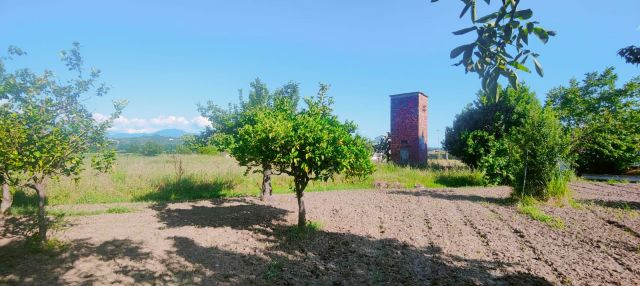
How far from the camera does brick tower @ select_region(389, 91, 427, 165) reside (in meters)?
27.5

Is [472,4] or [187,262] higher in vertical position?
[472,4]

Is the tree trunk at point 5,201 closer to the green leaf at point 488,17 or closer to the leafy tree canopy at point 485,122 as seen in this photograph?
the green leaf at point 488,17

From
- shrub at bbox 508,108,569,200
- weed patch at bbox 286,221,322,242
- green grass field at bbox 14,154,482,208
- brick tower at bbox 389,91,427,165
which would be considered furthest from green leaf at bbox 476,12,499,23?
brick tower at bbox 389,91,427,165

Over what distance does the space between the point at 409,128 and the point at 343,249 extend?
23.1m

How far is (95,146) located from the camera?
7043 millimetres

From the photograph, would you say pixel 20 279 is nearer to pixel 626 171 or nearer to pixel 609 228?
pixel 609 228

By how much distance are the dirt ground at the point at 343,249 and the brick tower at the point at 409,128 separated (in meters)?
17.8

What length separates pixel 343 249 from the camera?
251 inches

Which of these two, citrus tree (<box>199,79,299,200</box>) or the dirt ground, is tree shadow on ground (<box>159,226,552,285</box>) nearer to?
the dirt ground

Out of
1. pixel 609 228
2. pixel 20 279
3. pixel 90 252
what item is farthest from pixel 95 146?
pixel 609 228

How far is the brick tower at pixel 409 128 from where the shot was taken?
2750 cm

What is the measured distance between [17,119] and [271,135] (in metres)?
4.96

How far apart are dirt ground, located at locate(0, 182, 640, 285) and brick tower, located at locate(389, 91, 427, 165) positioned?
17760mm

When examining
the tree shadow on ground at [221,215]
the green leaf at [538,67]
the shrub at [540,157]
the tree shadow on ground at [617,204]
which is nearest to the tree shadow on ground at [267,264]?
the tree shadow on ground at [221,215]
